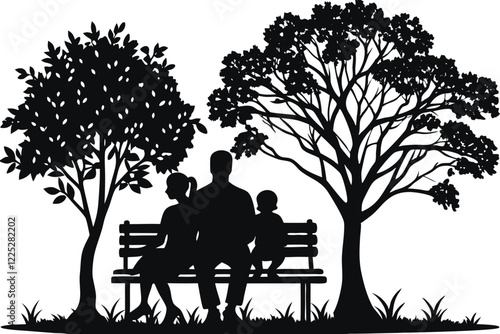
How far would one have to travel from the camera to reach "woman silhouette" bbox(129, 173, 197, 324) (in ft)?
49.4

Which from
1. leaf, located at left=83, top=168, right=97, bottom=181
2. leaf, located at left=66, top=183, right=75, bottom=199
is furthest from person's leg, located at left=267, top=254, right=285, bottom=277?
leaf, located at left=66, top=183, right=75, bottom=199

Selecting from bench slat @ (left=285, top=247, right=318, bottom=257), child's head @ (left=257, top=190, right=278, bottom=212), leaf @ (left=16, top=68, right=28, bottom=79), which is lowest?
bench slat @ (left=285, top=247, right=318, bottom=257)

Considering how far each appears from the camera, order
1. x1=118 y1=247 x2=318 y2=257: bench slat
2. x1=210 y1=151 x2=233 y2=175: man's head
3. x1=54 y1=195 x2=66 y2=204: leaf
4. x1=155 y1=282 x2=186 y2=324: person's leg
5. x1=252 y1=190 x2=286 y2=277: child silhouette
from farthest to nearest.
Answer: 1. x1=54 y1=195 x2=66 y2=204: leaf
2. x1=118 y1=247 x2=318 y2=257: bench slat
3. x1=252 y1=190 x2=286 y2=277: child silhouette
4. x1=155 y1=282 x2=186 y2=324: person's leg
5. x1=210 y1=151 x2=233 y2=175: man's head

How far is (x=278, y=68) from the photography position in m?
18.9

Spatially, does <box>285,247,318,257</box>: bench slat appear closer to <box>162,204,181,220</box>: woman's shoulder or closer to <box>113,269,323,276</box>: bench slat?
<box>113,269,323,276</box>: bench slat

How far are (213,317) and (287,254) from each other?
2.13 meters

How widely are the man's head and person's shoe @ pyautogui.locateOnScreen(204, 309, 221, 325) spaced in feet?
8.18

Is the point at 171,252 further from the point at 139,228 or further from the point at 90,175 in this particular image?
the point at 90,175

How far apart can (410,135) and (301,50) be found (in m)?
3.13

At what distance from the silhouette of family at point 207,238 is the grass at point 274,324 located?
0.43 metres

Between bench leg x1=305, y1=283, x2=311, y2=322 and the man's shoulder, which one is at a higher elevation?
the man's shoulder

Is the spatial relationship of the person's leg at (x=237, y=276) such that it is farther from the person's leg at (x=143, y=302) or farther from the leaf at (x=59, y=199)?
the leaf at (x=59, y=199)

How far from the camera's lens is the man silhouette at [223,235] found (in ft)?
48.3

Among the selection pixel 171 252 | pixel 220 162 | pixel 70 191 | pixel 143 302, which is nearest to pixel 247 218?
pixel 220 162
